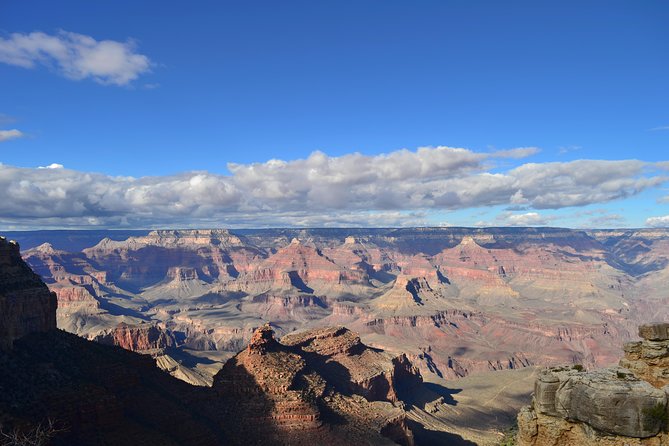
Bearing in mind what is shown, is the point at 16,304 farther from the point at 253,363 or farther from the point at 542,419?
the point at 542,419

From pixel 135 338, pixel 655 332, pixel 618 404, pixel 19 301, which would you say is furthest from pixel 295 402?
pixel 135 338

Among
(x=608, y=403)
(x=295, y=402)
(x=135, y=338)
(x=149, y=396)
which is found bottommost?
(x=135, y=338)

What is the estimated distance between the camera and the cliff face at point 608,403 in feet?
59.1

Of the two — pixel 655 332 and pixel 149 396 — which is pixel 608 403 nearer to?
pixel 655 332

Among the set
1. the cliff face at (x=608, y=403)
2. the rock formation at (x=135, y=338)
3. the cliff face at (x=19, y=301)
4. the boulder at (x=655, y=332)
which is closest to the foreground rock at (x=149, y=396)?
the cliff face at (x=19, y=301)

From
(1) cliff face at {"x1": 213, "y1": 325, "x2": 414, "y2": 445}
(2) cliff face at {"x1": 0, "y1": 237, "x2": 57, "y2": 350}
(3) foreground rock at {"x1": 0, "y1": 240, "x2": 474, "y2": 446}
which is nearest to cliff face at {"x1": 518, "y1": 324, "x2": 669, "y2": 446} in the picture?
(3) foreground rock at {"x1": 0, "y1": 240, "x2": 474, "y2": 446}

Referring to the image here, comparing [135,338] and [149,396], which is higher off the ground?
[149,396]

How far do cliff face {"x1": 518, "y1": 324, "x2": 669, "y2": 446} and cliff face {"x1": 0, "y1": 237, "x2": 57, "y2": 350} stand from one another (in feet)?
→ 175

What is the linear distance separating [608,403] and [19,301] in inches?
2390

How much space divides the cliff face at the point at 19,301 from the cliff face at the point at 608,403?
53.3 meters

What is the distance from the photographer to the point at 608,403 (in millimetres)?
18422

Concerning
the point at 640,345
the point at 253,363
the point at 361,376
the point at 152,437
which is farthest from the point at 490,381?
the point at 640,345

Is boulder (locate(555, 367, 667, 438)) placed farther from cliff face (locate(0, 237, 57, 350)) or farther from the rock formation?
the rock formation

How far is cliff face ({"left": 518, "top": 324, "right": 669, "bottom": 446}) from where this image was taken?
709 inches
